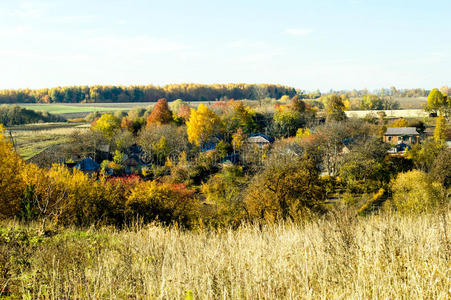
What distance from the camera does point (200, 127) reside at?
54625 mm

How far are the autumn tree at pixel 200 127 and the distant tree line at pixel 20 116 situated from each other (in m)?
42.3

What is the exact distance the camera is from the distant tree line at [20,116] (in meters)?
72.2

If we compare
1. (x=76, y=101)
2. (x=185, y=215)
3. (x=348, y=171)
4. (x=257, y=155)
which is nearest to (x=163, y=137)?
(x=257, y=155)

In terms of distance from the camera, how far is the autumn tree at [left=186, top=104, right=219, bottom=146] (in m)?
53.8

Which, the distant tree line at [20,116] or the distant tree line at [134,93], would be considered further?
the distant tree line at [134,93]

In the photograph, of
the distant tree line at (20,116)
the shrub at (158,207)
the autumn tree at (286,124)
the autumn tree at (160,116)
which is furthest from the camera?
the distant tree line at (20,116)

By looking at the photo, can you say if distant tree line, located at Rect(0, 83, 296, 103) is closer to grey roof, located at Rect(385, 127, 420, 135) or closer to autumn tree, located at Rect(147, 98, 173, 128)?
autumn tree, located at Rect(147, 98, 173, 128)

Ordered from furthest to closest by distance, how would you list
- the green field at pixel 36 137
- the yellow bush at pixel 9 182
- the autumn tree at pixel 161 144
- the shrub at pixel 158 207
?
the green field at pixel 36 137 < the autumn tree at pixel 161 144 < the yellow bush at pixel 9 182 < the shrub at pixel 158 207

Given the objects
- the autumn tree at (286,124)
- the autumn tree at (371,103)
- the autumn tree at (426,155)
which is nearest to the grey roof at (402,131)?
the autumn tree at (426,155)

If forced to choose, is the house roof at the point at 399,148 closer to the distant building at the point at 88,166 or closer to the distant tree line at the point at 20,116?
the distant building at the point at 88,166

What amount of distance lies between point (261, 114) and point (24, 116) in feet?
170

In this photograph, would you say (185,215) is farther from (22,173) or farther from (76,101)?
(76,101)

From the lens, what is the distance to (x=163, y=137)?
159ft

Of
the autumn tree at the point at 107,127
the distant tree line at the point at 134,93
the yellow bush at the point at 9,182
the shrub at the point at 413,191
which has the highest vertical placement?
the distant tree line at the point at 134,93
